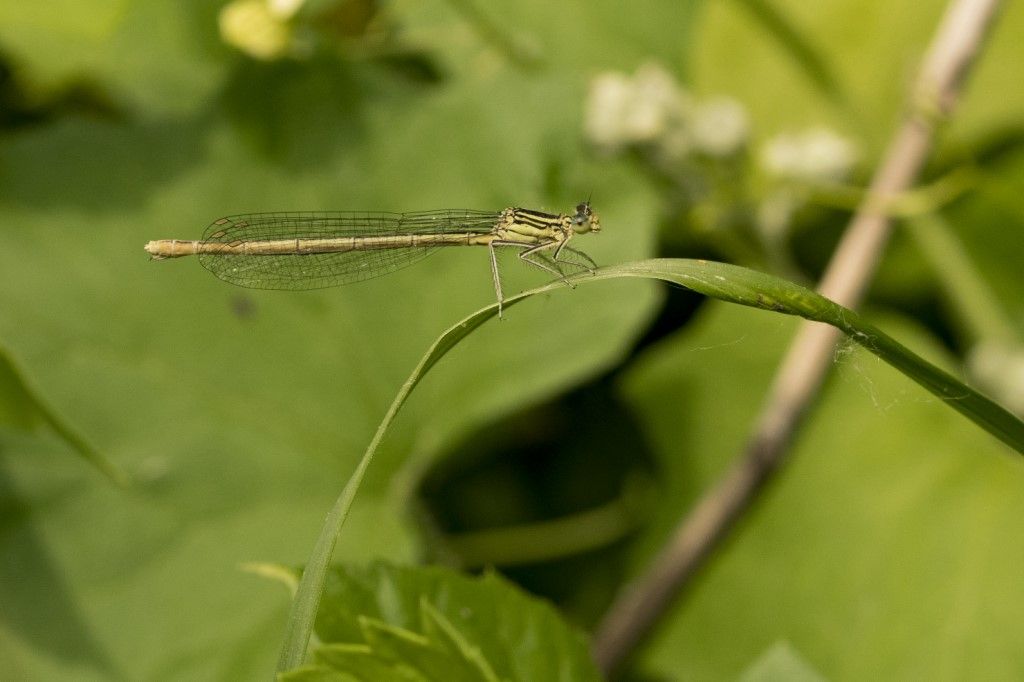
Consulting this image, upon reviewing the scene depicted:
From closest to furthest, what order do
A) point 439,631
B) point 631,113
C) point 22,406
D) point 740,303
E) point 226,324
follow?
point 740,303 < point 439,631 < point 22,406 < point 226,324 < point 631,113

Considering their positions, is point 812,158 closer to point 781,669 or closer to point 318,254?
point 318,254

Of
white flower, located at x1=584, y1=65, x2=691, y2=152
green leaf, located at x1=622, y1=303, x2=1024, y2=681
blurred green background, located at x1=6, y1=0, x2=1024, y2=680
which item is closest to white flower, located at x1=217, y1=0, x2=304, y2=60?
blurred green background, located at x1=6, y1=0, x2=1024, y2=680

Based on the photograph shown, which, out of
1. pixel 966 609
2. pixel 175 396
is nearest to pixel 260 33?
pixel 175 396

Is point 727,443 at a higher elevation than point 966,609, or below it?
higher

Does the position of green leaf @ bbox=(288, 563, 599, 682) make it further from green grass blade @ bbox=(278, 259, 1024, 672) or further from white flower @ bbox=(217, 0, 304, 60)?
white flower @ bbox=(217, 0, 304, 60)

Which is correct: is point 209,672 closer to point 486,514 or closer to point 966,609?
point 486,514

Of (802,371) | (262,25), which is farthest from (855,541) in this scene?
(262,25)

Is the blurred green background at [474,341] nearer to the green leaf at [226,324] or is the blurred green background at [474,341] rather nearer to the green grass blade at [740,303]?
the green leaf at [226,324]
